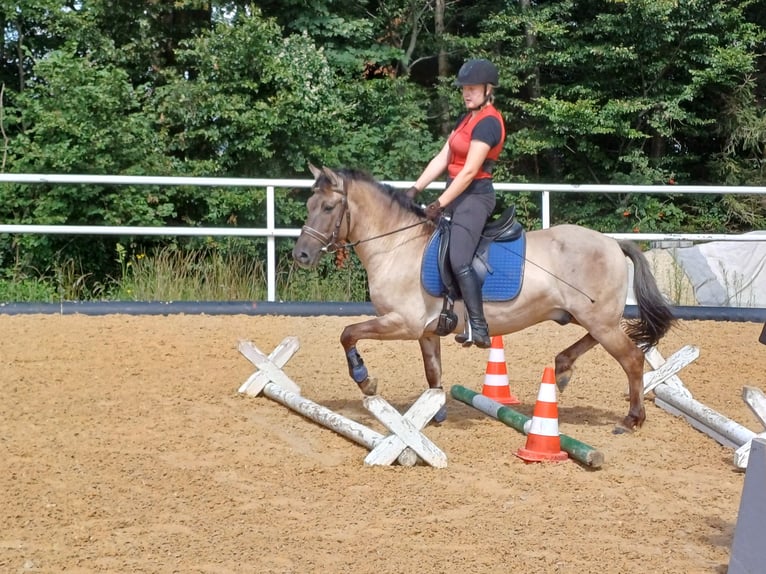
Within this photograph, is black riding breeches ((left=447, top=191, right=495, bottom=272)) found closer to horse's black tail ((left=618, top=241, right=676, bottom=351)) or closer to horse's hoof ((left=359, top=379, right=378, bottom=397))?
horse's hoof ((left=359, top=379, right=378, bottom=397))

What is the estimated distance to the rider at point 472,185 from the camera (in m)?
7.08

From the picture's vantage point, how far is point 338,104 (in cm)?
1703

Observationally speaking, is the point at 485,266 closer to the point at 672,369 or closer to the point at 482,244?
the point at 482,244

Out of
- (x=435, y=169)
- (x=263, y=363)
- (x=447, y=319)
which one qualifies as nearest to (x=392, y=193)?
(x=435, y=169)

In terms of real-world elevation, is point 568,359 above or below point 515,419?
above

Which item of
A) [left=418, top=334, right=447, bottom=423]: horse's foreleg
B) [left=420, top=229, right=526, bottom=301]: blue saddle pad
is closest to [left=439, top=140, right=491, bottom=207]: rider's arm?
[left=420, top=229, right=526, bottom=301]: blue saddle pad

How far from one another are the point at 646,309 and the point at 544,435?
5.72 feet

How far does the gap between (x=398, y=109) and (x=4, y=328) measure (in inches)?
390

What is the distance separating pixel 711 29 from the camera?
739 inches

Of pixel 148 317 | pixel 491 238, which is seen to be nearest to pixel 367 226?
pixel 491 238

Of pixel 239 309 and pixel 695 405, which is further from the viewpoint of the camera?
pixel 239 309

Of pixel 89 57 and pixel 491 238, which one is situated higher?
pixel 89 57

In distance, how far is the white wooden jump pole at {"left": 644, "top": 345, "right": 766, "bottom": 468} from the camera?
6.22 metres

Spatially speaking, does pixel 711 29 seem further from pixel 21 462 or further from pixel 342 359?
pixel 21 462
